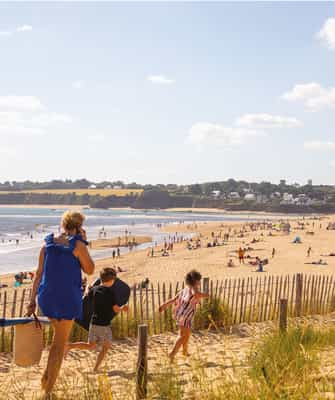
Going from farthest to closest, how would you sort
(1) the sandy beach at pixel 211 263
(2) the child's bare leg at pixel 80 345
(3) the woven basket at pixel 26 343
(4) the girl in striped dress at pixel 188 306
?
(1) the sandy beach at pixel 211 263, (4) the girl in striped dress at pixel 188 306, (2) the child's bare leg at pixel 80 345, (3) the woven basket at pixel 26 343

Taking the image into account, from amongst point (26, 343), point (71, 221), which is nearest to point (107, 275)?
point (26, 343)

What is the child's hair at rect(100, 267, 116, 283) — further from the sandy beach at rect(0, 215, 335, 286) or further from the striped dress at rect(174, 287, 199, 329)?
the sandy beach at rect(0, 215, 335, 286)

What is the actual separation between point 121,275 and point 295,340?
72.1 feet

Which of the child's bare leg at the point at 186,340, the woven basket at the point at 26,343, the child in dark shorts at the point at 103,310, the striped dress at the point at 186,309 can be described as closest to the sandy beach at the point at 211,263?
the child's bare leg at the point at 186,340

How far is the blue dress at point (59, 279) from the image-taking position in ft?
13.5

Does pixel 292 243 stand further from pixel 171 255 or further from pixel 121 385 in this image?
pixel 121 385

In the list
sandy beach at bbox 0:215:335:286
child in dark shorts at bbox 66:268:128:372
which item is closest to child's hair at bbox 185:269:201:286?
child in dark shorts at bbox 66:268:128:372

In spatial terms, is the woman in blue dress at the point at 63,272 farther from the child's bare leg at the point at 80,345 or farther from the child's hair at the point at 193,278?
the child's hair at the point at 193,278

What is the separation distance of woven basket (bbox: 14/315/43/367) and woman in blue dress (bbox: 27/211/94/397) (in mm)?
359

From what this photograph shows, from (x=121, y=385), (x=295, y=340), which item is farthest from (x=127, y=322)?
(x=295, y=340)

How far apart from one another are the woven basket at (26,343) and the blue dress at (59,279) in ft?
1.46

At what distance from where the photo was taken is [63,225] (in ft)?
13.9

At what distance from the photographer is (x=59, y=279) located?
4.14m

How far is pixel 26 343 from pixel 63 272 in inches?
36.7
